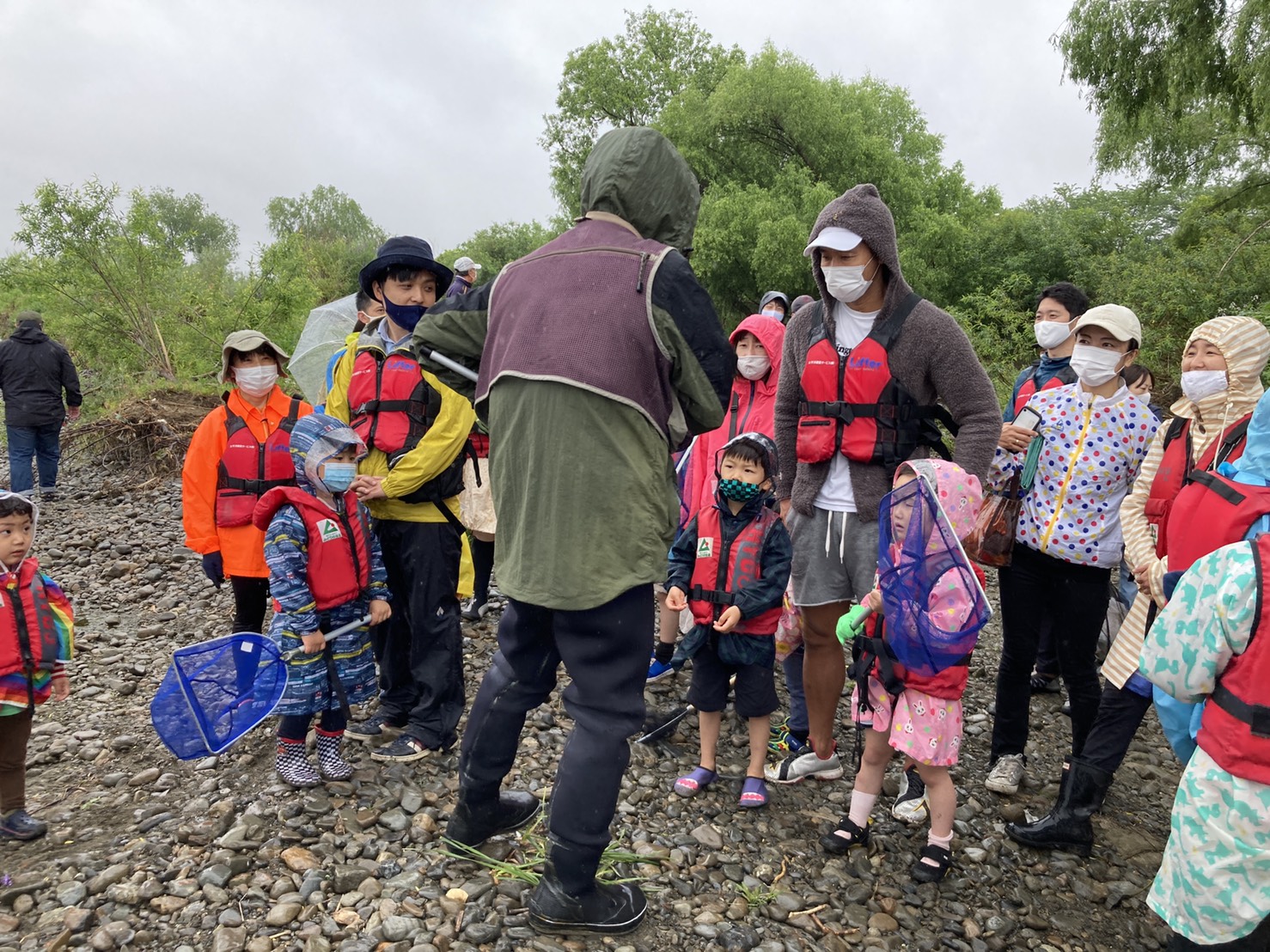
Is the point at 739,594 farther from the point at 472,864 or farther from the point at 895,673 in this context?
the point at 472,864

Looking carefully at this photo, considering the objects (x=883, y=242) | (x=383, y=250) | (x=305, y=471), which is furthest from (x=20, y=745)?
(x=883, y=242)

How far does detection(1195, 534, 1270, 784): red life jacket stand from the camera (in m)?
2.23

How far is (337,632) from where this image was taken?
3.87 meters

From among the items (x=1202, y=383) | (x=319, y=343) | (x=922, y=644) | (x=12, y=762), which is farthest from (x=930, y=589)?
(x=319, y=343)

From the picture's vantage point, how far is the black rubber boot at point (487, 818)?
313cm

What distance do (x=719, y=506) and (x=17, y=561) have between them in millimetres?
3153

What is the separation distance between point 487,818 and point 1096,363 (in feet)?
11.1

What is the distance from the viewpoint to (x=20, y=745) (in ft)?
11.7

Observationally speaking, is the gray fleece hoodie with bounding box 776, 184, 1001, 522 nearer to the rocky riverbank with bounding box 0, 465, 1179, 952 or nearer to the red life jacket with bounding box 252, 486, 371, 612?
the rocky riverbank with bounding box 0, 465, 1179, 952

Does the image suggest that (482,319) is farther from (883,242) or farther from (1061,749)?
(1061,749)

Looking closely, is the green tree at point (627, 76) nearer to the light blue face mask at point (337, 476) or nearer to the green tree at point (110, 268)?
the green tree at point (110, 268)

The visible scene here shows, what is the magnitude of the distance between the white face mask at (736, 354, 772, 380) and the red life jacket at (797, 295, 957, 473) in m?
1.38

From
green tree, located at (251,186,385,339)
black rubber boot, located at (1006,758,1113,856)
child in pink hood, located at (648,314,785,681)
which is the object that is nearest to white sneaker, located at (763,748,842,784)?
black rubber boot, located at (1006,758,1113,856)

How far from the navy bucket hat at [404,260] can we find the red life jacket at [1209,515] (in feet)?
11.2
